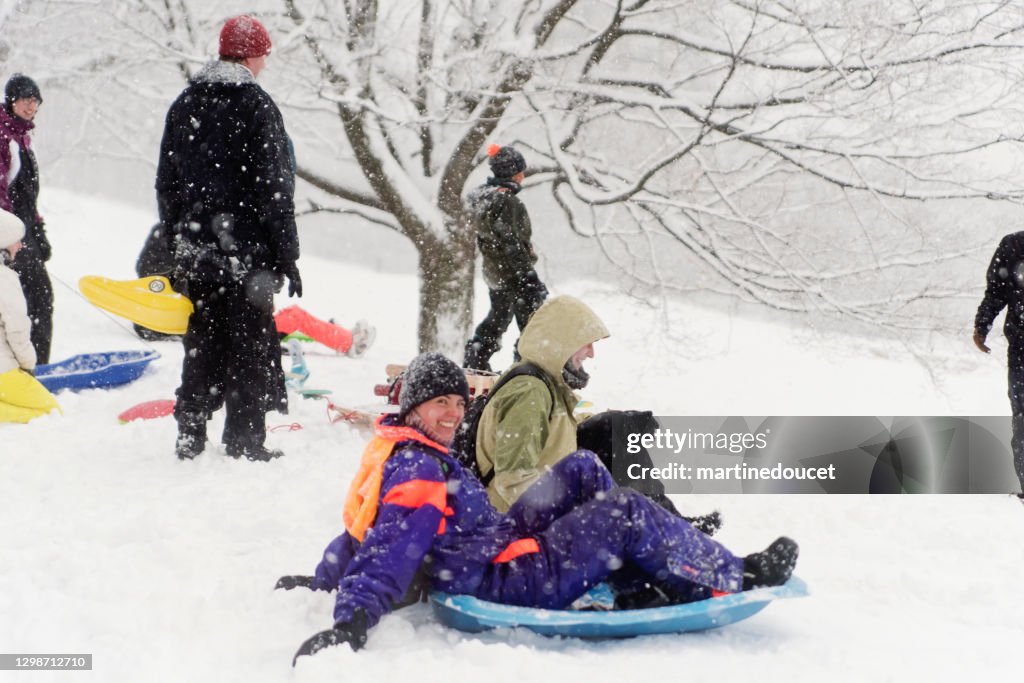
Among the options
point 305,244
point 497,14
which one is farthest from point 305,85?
point 305,244

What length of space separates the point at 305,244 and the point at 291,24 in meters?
24.8

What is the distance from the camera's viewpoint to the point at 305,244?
103 ft

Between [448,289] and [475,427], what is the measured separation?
4292mm

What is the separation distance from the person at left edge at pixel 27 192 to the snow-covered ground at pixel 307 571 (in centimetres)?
80

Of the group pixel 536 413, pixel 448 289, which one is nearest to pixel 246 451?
pixel 536 413

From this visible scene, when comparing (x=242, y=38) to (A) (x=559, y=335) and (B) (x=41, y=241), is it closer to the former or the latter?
(A) (x=559, y=335)

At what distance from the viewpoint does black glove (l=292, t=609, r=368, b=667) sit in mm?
2314

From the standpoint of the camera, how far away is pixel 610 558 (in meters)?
2.66

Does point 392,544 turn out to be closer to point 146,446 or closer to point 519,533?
point 519,533

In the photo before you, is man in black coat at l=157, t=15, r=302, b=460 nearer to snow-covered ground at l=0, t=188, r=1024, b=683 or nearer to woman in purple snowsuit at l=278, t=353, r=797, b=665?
snow-covered ground at l=0, t=188, r=1024, b=683

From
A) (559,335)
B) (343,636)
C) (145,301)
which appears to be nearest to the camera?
(343,636)

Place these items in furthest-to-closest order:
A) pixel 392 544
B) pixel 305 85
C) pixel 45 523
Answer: pixel 305 85, pixel 45 523, pixel 392 544

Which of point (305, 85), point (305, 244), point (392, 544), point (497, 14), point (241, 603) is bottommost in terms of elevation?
point (241, 603)

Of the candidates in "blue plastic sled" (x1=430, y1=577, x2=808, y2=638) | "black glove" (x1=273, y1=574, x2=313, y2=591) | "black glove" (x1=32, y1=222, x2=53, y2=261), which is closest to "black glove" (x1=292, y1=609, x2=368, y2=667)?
"blue plastic sled" (x1=430, y1=577, x2=808, y2=638)
